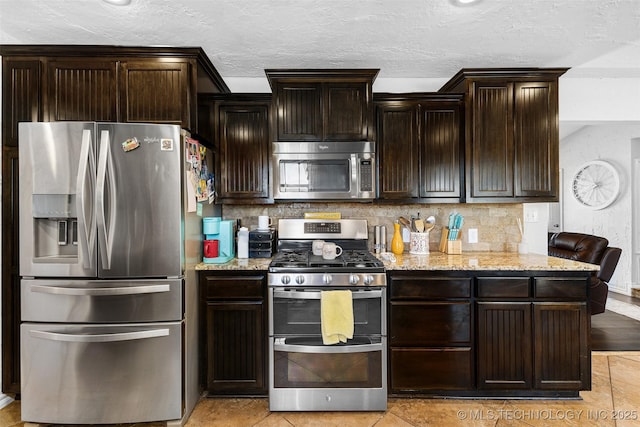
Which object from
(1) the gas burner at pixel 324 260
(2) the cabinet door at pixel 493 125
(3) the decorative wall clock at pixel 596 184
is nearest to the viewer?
(1) the gas burner at pixel 324 260

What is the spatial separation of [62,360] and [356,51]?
2.91 meters

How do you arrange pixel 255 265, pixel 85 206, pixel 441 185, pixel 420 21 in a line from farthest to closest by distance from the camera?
pixel 441 185 → pixel 255 265 → pixel 420 21 → pixel 85 206

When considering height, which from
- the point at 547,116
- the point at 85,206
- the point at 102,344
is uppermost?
the point at 547,116

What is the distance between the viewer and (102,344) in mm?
2100

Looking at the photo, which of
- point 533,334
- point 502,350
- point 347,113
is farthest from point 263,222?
point 533,334

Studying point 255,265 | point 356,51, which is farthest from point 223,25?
point 255,265

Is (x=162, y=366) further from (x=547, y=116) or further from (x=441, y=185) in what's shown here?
(x=547, y=116)

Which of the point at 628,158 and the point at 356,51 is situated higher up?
the point at 356,51

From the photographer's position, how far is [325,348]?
226 cm

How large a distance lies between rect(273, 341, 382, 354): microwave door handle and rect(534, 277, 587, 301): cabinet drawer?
121cm

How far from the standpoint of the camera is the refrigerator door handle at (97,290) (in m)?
2.09

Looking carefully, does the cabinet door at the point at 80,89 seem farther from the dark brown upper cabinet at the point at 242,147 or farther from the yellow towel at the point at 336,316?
the yellow towel at the point at 336,316

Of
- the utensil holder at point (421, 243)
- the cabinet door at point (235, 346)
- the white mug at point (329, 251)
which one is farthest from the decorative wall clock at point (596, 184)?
the cabinet door at point (235, 346)

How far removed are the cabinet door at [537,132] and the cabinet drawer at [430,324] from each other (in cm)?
126
